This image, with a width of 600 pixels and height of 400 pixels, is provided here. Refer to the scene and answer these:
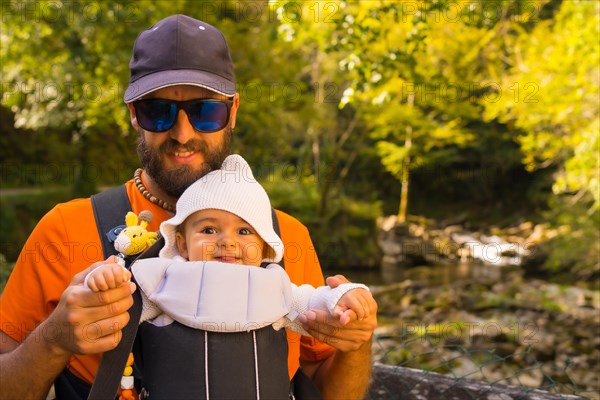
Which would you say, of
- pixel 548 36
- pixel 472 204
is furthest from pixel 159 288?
pixel 472 204

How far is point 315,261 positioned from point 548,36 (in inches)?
382

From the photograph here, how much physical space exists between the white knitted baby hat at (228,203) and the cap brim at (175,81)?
295 mm

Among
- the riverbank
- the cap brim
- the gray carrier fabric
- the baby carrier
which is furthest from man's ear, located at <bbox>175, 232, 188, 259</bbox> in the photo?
the riverbank

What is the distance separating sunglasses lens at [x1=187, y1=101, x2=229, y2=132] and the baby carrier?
0.52m

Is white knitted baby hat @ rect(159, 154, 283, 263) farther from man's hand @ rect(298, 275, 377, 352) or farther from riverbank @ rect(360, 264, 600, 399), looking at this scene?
riverbank @ rect(360, 264, 600, 399)

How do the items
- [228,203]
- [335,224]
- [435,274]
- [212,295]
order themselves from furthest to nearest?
[335,224] → [435,274] → [228,203] → [212,295]

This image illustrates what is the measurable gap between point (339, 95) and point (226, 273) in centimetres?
1759

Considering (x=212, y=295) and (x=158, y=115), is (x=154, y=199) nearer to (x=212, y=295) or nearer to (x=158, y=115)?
(x=158, y=115)

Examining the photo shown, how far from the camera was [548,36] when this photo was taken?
10.3 meters

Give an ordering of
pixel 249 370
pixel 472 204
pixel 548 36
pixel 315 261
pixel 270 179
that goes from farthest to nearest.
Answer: pixel 472 204 < pixel 270 179 < pixel 548 36 < pixel 315 261 < pixel 249 370

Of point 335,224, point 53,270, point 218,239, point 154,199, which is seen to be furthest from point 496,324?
point 53,270

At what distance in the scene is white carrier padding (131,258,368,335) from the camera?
5.25 ft

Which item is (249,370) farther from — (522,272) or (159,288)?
(522,272)

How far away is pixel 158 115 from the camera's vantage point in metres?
1.98
